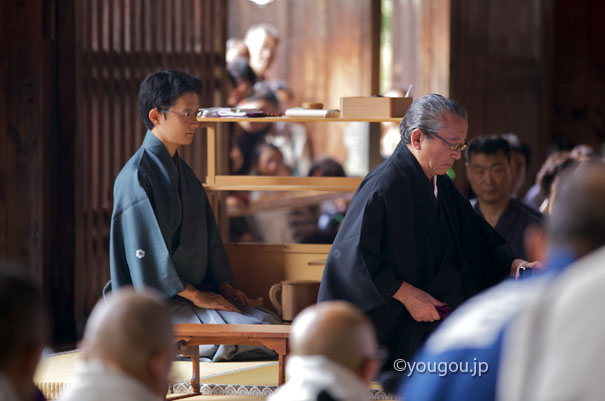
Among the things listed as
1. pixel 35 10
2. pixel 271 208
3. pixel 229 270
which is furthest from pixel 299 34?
pixel 229 270

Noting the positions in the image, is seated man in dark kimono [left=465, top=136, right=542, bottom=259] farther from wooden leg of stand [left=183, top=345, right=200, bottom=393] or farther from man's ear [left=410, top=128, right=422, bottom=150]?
wooden leg of stand [left=183, top=345, right=200, bottom=393]

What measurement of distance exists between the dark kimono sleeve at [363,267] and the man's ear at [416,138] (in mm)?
275

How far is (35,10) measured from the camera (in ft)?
17.9

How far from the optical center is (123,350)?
180cm

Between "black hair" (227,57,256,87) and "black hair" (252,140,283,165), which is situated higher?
"black hair" (227,57,256,87)

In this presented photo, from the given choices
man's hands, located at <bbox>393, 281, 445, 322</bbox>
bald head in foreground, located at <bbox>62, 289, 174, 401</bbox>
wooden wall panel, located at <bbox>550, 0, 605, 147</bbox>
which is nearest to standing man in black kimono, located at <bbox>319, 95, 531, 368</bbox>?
man's hands, located at <bbox>393, 281, 445, 322</bbox>

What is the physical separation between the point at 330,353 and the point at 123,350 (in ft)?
1.31

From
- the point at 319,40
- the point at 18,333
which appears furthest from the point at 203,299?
the point at 319,40

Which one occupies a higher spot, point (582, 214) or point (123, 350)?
point (582, 214)

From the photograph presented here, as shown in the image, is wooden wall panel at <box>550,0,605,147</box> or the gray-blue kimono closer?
the gray-blue kimono

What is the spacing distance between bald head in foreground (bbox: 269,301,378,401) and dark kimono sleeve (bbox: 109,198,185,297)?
94.8 inches

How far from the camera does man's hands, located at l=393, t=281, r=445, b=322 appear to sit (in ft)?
11.7

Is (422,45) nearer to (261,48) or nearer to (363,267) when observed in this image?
(261,48)

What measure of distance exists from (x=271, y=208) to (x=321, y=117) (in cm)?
488
